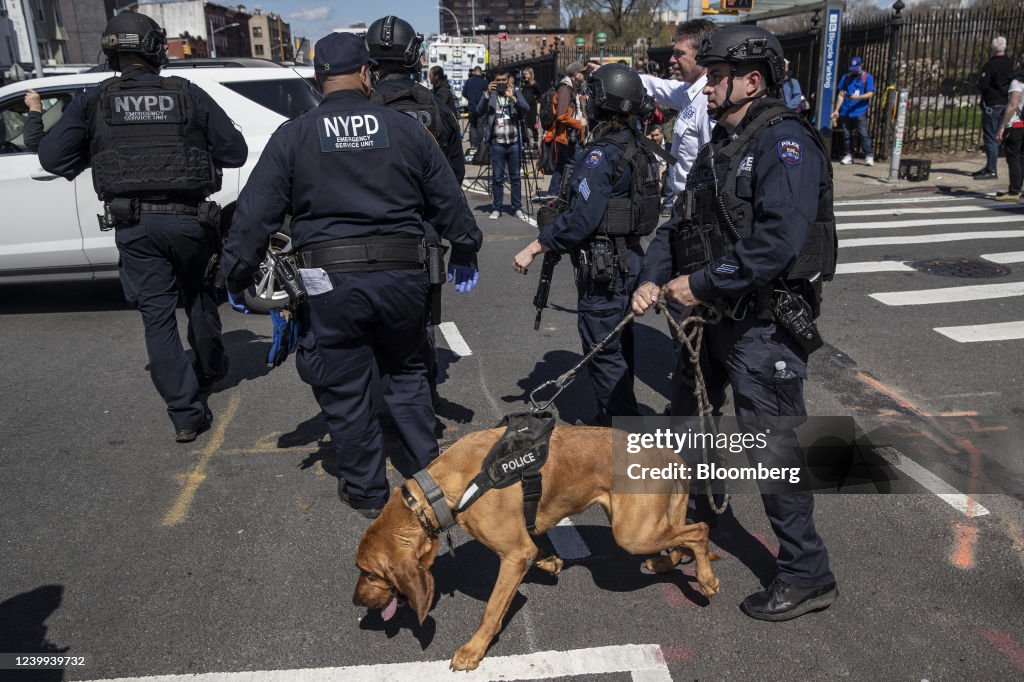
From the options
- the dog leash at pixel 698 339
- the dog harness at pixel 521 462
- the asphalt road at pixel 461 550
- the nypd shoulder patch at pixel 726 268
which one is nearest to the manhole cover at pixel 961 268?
the asphalt road at pixel 461 550

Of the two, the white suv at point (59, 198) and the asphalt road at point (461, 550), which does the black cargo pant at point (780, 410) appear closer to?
the asphalt road at point (461, 550)

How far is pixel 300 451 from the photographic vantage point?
15.0 feet

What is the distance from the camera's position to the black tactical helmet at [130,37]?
4453 millimetres

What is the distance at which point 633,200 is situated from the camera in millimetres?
4109

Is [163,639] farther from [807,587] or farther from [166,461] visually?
[807,587]

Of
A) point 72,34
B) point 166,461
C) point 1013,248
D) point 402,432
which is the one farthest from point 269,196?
point 72,34

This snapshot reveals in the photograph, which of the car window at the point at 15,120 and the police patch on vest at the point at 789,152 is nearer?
the police patch on vest at the point at 789,152

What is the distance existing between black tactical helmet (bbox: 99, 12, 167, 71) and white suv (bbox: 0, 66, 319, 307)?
2242 millimetres

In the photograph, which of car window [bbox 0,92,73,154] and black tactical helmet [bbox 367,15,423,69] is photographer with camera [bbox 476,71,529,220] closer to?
car window [bbox 0,92,73,154]

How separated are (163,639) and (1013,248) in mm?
9383

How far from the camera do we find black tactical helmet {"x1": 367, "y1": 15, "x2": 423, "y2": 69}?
4586 mm

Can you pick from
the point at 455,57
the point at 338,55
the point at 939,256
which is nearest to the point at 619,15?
the point at 455,57

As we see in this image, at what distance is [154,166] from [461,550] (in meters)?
2.81

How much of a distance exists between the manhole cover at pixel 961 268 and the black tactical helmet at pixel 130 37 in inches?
287
